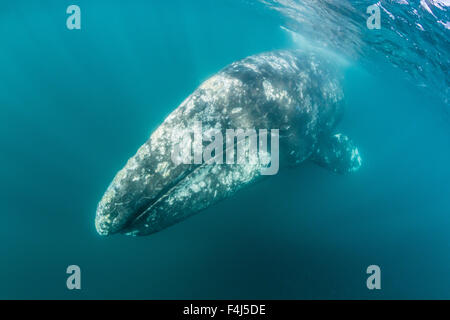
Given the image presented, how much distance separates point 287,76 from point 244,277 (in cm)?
703

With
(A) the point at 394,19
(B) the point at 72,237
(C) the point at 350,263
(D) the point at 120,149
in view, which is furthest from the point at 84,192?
(A) the point at 394,19

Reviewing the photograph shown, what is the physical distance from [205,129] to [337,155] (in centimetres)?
651

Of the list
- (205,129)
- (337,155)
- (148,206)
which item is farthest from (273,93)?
(337,155)

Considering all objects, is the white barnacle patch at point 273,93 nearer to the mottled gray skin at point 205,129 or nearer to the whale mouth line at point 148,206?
the mottled gray skin at point 205,129

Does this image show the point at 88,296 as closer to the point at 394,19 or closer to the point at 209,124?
the point at 209,124

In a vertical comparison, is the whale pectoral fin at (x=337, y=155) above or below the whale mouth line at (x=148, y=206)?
above

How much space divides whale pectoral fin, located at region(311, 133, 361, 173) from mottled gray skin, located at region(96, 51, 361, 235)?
212 cm

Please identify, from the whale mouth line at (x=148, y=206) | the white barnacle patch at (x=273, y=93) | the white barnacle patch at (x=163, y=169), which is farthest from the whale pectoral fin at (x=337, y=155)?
the white barnacle patch at (x=163, y=169)

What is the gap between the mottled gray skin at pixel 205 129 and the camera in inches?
173

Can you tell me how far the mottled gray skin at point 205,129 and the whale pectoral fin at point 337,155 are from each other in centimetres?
212

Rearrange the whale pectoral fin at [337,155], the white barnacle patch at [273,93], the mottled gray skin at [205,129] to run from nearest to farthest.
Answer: the mottled gray skin at [205,129] → the white barnacle patch at [273,93] → the whale pectoral fin at [337,155]

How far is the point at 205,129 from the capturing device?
4.72m

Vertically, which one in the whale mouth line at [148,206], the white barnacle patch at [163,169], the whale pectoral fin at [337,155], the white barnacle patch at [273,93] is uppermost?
the white barnacle patch at [273,93]

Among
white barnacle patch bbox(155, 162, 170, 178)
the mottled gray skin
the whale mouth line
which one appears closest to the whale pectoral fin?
the mottled gray skin
